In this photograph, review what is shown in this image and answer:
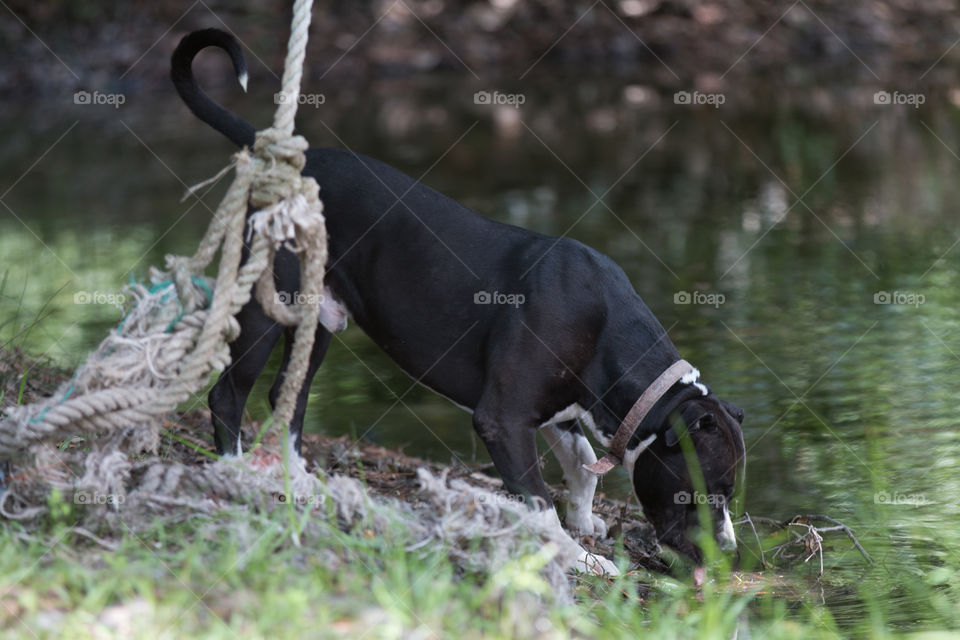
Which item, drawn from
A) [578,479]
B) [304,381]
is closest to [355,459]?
[304,381]

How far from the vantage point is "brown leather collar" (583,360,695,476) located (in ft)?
12.2

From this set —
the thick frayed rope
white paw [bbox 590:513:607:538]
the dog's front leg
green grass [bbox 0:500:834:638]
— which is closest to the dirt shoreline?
white paw [bbox 590:513:607:538]

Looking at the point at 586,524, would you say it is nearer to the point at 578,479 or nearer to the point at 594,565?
the point at 578,479

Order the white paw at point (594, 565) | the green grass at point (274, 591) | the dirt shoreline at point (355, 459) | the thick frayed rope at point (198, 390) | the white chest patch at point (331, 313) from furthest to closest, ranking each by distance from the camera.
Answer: the white chest patch at point (331, 313) → the dirt shoreline at point (355, 459) → the white paw at point (594, 565) → the thick frayed rope at point (198, 390) → the green grass at point (274, 591)

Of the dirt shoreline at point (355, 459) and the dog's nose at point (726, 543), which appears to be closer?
the dog's nose at point (726, 543)

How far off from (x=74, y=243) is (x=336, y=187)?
14.0 feet

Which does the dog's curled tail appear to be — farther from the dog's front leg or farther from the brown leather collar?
the brown leather collar

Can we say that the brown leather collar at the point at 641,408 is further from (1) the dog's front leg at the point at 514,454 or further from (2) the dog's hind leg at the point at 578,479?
(2) the dog's hind leg at the point at 578,479

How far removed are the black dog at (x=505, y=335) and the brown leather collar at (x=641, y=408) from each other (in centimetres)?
3

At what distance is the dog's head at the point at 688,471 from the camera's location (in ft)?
11.9

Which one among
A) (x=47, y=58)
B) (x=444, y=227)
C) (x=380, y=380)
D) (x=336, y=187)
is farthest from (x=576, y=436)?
(x=47, y=58)

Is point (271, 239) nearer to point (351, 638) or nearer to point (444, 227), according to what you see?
point (444, 227)

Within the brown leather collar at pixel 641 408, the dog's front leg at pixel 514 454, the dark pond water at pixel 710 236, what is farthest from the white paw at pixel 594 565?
the dark pond water at pixel 710 236

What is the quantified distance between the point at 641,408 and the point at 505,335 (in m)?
0.49
